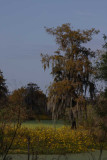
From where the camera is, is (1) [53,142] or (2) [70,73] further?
(2) [70,73]

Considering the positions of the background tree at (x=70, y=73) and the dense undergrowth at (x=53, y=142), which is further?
the background tree at (x=70, y=73)

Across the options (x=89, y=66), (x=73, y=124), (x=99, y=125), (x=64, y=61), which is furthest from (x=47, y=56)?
(x=99, y=125)

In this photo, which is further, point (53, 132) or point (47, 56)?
point (47, 56)

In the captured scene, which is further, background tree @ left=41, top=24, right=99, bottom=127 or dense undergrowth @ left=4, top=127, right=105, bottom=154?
background tree @ left=41, top=24, right=99, bottom=127

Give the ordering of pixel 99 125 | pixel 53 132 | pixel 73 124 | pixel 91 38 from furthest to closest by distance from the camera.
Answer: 1. pixel 91 38
2. pixel 73 124
3. pixel 53 132
4. pixel 99 125

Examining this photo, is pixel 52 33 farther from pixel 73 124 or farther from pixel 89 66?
pixel 73 124

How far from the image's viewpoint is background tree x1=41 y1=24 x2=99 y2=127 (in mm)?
24625

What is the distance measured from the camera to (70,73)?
25203 millimetres

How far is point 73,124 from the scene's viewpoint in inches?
942

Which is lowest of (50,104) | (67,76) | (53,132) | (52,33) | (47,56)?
(53,132)

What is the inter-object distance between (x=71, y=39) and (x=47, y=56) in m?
2.30

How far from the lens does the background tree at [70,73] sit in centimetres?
2462

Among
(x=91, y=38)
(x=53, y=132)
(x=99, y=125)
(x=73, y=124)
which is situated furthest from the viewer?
(x=91, y=38)

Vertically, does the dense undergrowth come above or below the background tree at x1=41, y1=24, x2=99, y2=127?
below
